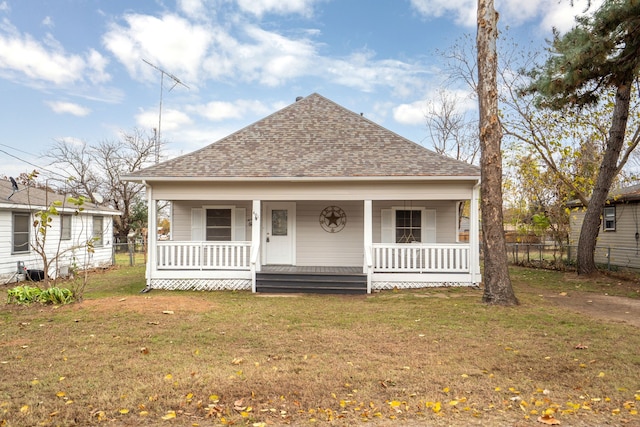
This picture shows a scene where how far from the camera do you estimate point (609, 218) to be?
17.9 m

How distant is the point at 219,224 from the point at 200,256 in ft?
5.35

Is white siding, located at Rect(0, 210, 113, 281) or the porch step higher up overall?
white siding, located at Rect(0, 210, 113, 281)

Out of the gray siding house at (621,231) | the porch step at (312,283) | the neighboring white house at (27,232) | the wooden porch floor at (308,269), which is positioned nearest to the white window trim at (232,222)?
the wooden porch floor at (308,269)

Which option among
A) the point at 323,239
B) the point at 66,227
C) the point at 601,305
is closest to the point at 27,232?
the point at 66,227

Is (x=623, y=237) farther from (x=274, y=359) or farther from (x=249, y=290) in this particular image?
(x=274, y=359)

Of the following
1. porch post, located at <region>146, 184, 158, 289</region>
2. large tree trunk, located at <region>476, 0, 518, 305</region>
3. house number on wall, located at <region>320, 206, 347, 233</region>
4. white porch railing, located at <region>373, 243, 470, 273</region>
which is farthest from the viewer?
house number on wall, located at <region>320, 206, 347, 233</region>

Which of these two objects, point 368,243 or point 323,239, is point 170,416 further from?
point 323,239

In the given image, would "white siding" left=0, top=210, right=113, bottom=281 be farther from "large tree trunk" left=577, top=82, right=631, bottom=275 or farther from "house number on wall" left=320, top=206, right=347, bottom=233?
"large tree trunk" left=577, top=82, right=631, bottom=275

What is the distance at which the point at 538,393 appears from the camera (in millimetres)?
3875

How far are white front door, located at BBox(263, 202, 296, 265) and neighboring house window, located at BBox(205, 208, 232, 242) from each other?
1170mm

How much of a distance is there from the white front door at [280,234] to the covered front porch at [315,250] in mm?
30

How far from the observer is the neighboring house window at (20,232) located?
1298cm

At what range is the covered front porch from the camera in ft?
35.0

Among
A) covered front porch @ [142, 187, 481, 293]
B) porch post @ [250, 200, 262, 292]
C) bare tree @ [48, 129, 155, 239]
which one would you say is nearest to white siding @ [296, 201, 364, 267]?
covered front porch @ [142, 187, 481, 293]
